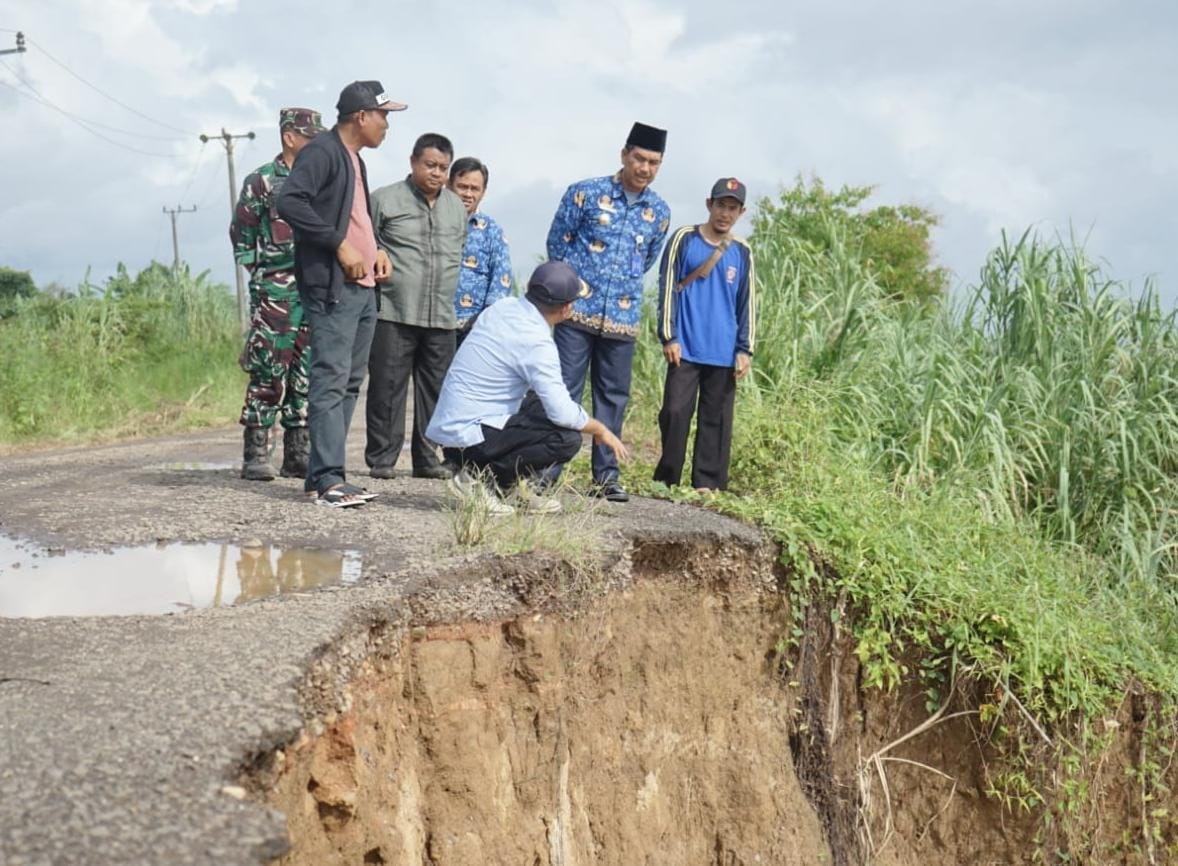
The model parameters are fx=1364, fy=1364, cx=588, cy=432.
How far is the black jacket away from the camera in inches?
230

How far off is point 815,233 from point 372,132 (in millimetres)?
8887

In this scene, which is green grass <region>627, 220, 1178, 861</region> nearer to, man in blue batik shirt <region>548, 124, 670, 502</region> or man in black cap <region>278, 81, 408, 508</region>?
man in blue batik shirt <region>548, 124, 670, 502</region>

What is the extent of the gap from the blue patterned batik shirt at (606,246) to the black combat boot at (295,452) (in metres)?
1.53

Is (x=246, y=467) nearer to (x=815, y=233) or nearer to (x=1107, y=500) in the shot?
(x=1107, y=500)

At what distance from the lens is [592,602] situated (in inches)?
212

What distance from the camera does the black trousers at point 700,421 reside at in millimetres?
7125

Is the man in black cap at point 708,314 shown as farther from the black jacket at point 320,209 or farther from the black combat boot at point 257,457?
the black combat boot at point 257,457

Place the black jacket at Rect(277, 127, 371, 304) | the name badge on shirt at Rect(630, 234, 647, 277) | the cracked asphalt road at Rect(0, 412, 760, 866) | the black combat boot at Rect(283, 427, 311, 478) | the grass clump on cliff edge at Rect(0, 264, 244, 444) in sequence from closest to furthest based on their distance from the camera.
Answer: the cracked asphalt road at Rect(0, 412, 760, 866)
the black jacket at Rect(277, 127, 371, 304)
the name badge on shirt at Rect(630, 234, 647, 277)
the black combat boot at Rect(283, 427, 311, 478)
the grass clump on cliff edge at Rect(0, 264, 244, 444)

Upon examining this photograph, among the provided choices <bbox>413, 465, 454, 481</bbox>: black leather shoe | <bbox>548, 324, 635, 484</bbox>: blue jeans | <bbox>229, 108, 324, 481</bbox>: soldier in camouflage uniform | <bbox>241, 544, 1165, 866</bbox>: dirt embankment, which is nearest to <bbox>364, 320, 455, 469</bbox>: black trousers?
<bbox>413, 465, 454, 481</bbox>: black leather shoe

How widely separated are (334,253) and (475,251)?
164 centimetres

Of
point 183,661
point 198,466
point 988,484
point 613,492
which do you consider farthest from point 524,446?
point 988,484

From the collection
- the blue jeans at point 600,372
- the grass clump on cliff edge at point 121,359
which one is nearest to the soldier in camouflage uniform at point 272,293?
the blue jeans at point 600,372

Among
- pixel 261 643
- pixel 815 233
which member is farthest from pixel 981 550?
pixel 815 233

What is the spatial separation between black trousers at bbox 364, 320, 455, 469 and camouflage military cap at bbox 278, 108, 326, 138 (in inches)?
41.3
